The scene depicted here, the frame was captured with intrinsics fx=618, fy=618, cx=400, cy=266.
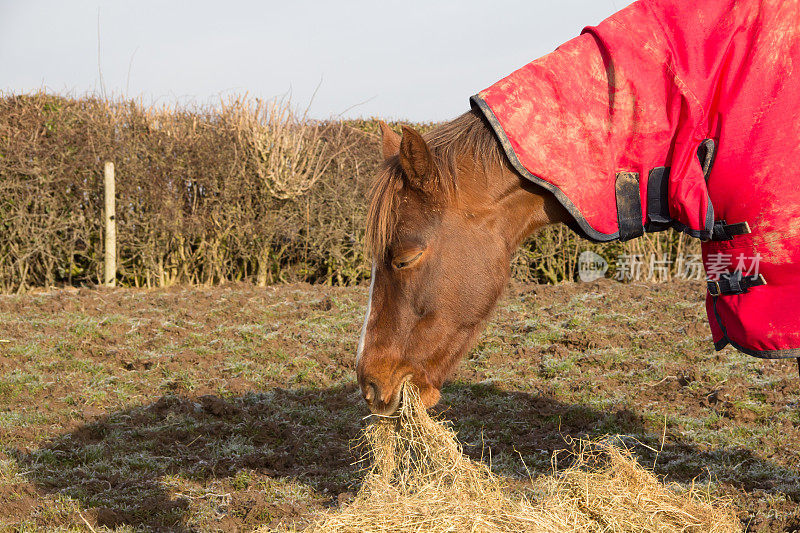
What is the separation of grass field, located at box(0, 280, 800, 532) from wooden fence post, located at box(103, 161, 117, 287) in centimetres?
118

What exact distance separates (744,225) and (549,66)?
0.88 meters

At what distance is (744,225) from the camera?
6.88ft

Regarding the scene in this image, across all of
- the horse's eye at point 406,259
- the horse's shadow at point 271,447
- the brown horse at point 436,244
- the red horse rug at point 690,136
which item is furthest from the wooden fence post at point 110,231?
the red horse rug at point 690,136

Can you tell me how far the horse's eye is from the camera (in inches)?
92.0

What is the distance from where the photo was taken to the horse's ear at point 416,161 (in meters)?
2.23

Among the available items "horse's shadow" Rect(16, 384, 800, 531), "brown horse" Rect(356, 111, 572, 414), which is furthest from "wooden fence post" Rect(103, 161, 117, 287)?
"brown horse" Rect(356, 111, 572, 414)

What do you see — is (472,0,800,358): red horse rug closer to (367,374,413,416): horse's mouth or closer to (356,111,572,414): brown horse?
(356,111,572,414): brown horse

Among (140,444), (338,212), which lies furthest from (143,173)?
(140,444)

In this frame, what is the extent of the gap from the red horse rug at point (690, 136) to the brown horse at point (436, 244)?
0.18 m

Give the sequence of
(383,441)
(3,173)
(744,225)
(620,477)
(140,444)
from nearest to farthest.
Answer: (744,225), (383,441), (620,477), (140,444), (3,173)

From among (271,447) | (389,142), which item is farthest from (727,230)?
(271,447)

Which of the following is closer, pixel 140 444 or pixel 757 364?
pixel 140 444

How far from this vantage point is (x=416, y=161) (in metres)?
2.28

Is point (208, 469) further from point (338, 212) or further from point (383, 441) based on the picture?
point (338, 212)
